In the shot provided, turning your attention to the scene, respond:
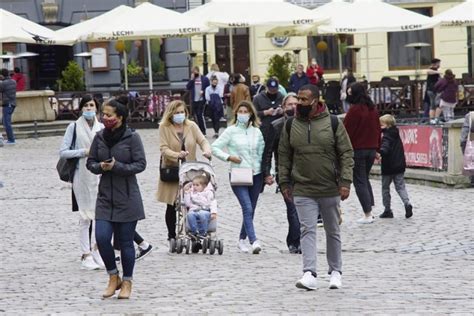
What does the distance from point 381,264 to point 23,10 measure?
32074mm

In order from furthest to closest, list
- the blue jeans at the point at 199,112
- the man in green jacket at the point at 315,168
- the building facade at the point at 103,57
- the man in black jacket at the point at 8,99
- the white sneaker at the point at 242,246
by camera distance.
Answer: the building facade at the point at 103,57
the blue jeans at the point at 199,112
the man in black jacket at the point at 8,99
the white sneaker at the point at 242,246
the man in green jacket at the point at 315,168

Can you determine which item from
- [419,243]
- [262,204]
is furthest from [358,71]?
[419,243]

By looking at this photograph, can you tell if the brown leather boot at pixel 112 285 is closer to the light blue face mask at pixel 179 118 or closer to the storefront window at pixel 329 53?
the light blue face mask at pixel 179 118

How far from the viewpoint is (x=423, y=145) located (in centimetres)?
2270

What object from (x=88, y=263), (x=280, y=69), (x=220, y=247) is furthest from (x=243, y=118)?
(x=280, y=69)

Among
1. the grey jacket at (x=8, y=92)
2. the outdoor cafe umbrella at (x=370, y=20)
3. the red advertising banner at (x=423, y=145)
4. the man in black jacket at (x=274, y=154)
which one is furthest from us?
the outdoor cafe umbrella at (x=370, y=20)

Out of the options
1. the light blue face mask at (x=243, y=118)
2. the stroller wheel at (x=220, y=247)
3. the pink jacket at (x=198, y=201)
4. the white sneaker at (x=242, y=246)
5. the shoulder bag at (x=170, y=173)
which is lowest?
the white sneaker at (x=242, y=246)

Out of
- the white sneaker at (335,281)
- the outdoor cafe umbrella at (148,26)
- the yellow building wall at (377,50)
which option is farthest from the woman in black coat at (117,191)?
the yellow building wall at (377,50)

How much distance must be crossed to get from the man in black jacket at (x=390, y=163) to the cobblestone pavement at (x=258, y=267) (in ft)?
1.01

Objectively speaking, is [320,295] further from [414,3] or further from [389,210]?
[414,3]

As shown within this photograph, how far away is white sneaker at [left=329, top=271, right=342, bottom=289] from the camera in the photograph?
39.9 ft

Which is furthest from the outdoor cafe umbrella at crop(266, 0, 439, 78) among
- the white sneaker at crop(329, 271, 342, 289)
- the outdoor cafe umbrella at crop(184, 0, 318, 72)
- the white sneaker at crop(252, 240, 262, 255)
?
the white sneaker at crop(329, 271, 342, 289)

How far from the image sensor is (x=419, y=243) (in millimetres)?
16156

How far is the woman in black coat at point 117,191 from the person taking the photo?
38.9 feet
